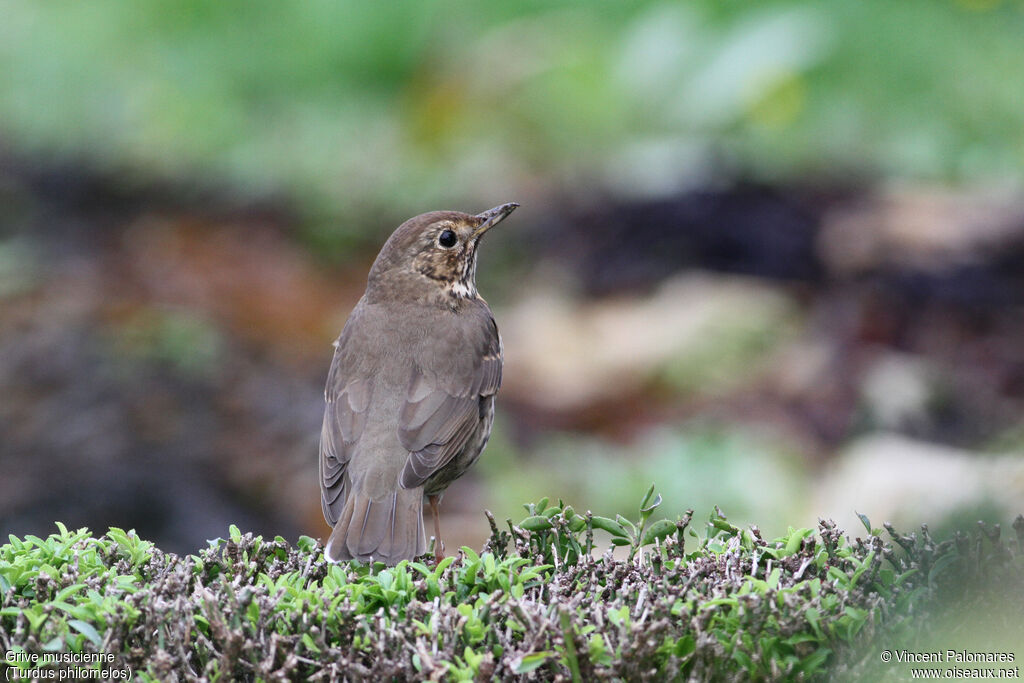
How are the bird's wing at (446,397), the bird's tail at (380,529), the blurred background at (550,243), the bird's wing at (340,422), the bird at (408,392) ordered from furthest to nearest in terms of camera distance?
the blurred background at (550,243) < the bird's wing at (446,397) < the bird's wing at (340,422) < the bird at (408,392) < the bird's tail at (380,529)

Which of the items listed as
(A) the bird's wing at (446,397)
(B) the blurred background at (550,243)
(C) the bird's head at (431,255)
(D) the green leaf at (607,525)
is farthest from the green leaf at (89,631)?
(B) the blurred background at (550,243)

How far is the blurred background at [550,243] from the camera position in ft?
22.7

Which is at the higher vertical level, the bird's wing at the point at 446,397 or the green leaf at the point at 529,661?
the bird's wing at the point at 446,397

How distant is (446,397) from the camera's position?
4.68 m

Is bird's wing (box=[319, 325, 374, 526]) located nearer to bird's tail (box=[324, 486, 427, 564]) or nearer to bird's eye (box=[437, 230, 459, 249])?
bird's tail (box=[324, 486, 427, 564])

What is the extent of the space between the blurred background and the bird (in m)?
1.82

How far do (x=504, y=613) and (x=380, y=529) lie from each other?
1031 millimetres

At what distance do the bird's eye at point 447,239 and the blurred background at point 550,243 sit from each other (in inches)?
77.3

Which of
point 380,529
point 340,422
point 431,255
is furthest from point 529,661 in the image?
point 431,255

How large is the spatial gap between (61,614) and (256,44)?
9524 millimetres

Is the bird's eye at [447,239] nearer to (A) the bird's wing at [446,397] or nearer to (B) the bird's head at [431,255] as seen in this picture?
(B) the bird's head at [431,255]

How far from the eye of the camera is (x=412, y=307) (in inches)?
199

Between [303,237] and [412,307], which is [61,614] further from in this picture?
[303,237]

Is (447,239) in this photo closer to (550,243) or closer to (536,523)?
(536,523)
